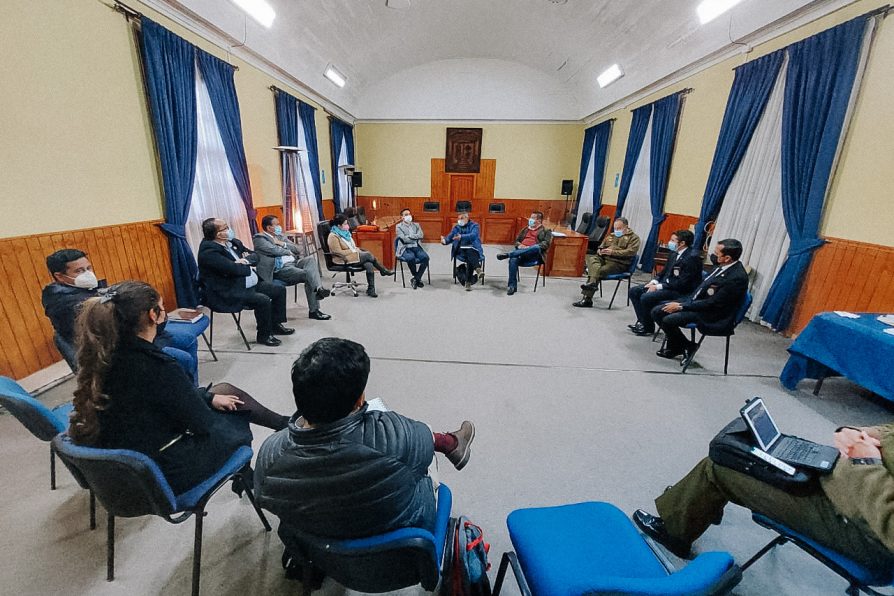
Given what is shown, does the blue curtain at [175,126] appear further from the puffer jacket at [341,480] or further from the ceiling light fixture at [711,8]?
the ceiling light fixture at [711,8]

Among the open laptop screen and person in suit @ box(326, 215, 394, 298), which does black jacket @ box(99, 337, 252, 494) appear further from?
person in suit @ box(326, 215, 394, 298)

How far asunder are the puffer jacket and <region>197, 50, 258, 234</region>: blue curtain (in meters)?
5.01

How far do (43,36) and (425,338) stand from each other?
371 cm

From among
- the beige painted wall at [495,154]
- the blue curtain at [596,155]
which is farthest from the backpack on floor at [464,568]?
the beige painted wall at [495,154]

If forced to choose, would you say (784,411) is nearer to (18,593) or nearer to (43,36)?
(18,593)

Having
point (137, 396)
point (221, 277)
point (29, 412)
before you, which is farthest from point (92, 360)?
point (221, 277)

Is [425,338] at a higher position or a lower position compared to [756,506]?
lower

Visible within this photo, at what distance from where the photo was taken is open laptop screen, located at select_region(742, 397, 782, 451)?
1.35 m

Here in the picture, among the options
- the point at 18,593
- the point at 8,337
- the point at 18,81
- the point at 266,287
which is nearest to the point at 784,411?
the point at 18,593

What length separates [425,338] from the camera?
3.62m

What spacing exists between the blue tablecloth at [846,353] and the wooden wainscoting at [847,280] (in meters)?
0.87

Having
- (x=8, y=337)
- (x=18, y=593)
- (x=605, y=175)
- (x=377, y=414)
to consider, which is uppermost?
(x=605, y=175)

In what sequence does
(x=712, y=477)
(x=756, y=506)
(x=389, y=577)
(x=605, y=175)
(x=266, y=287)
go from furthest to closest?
(x=605, y=175) < (x=266, y=287) < (x=712, y=477) < (x=756, y=506) < (x=389, y=577)

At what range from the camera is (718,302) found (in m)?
2.79
